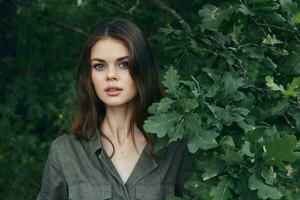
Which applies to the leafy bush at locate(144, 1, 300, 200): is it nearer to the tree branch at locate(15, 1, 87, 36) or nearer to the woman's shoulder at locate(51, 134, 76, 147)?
the woman's shoulder at locate(51, 134, 76, 147)

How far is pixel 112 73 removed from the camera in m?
2.80

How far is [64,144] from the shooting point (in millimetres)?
2965

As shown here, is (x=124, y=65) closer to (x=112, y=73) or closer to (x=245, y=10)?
(x=112, y=73)

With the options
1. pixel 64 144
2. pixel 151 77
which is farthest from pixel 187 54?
pixel 64 144

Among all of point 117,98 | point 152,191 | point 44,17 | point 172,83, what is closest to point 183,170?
point 152,191

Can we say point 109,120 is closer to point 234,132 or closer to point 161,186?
point 161,186

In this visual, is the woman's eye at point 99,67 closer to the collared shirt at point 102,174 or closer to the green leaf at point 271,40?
the collared shirt at point 102,174

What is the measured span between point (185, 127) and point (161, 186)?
1.85 feet

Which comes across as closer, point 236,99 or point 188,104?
point 188,104

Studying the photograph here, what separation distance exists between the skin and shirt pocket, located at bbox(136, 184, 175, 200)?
0.26 ft

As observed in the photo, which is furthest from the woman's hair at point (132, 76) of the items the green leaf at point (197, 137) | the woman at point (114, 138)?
the green leaf at point (197, 137)

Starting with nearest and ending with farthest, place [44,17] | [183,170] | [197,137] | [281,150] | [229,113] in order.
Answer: [281,150]
[197,137]
[229,113]
[183,170]
[44,17]

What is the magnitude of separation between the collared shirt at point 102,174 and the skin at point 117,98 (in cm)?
4

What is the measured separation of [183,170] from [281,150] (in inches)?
30.1
